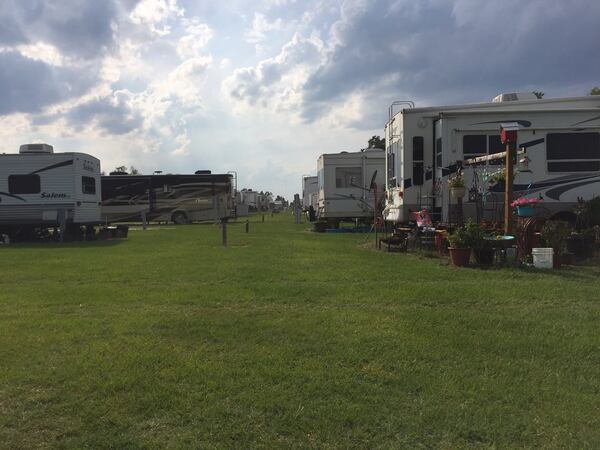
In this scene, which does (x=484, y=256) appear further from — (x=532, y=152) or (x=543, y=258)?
(x=532, y=152)

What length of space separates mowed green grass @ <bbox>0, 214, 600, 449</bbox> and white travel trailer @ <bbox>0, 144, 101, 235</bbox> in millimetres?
10614

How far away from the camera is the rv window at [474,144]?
11.6 meters

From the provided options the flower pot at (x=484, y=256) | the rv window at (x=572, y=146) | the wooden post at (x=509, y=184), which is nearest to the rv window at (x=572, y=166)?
the rv window at (x=572, y=146)

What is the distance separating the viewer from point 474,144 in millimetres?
11602

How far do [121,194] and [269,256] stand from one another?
825 inches

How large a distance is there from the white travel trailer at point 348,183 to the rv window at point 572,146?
893 cm

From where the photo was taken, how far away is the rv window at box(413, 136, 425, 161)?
40.1ft

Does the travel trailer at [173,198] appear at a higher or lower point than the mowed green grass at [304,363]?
higher

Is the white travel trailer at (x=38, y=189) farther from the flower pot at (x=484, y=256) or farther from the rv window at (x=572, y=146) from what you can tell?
the rv window at (x=572, y=146)

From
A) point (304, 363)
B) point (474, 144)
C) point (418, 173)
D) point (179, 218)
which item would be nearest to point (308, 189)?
point (179, 218)

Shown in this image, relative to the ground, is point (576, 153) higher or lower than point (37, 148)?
lower

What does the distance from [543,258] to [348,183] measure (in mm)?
12371

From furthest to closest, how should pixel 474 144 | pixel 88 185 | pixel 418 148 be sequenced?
pixel 88 185
pixel 418 148
pixel 474 144

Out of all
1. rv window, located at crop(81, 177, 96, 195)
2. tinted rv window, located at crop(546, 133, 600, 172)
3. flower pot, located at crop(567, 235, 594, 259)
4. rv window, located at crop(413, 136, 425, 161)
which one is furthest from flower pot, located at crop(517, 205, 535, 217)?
rv window, located at crop(81, 177, 96, 195)
